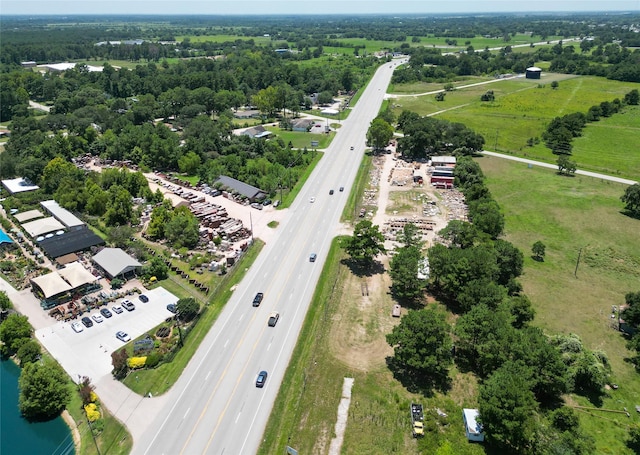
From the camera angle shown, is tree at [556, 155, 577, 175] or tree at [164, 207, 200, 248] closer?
tree at [164, 207, 200, 248]

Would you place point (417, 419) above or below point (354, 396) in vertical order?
above

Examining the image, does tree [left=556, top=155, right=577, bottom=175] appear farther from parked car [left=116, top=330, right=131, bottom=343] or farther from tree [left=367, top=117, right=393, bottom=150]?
parked car [left=116, top=330, right=131, bottom=343]

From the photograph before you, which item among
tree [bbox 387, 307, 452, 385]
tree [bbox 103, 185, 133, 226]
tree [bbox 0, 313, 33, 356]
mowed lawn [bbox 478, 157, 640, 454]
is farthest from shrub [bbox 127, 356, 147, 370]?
mowed lawn [bbox 478, 157, 640, 454]

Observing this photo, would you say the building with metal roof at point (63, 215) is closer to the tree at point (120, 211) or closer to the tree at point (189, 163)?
the tree at point (120, 211)

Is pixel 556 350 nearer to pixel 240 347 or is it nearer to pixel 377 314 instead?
pixel 377 314

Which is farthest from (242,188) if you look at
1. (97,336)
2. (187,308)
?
(97,336)

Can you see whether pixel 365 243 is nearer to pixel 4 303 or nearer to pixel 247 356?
pixel 247 356

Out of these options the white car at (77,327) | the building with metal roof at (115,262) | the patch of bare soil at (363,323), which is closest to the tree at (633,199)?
the patch of bare soil at (363,323)
